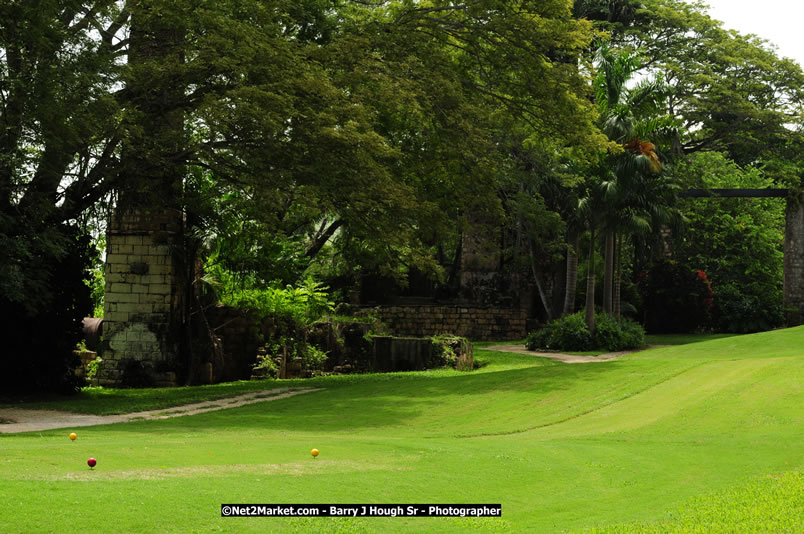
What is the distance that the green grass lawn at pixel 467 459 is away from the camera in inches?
241

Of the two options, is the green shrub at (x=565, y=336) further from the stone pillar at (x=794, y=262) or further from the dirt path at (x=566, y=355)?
the stone pillar at (x=794, y=262)

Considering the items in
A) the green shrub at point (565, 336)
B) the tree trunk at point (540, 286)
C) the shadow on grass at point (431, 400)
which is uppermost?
the tree trunk at point (540, 286)

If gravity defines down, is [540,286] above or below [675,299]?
above

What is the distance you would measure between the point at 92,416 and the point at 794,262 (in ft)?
96.0

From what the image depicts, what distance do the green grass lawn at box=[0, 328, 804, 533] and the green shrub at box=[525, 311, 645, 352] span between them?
1184 cm

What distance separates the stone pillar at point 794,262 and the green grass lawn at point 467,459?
20604mm

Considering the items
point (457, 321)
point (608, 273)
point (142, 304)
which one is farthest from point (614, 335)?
point (142, 304)

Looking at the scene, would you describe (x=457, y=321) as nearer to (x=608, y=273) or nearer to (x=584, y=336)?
(x=584, y=336)

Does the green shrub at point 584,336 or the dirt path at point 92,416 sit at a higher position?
the green shrub at point 584,336

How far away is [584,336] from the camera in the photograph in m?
29.1

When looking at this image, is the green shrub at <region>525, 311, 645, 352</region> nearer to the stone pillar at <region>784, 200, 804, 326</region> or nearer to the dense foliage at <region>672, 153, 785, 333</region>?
the dense foliage at <region>672, 153, 785, 333</region>

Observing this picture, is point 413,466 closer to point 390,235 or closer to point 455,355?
point 390,235

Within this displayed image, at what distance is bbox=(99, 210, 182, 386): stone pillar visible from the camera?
20969 mm

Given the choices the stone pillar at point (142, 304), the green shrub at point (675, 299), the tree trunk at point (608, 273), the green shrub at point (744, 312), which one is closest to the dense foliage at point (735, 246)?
the green shrub at point (744, 312)
